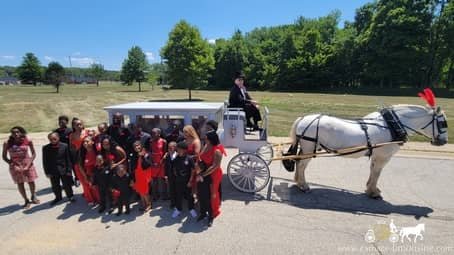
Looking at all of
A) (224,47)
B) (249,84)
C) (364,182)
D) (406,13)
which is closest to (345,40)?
(406,13)

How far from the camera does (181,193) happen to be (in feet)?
16.3

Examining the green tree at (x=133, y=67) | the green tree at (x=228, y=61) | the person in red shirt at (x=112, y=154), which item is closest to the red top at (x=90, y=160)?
the person in red shirt at (x=112, y=154)

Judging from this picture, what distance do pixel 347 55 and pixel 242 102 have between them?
46.6m

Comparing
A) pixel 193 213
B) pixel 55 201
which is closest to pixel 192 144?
pixel 193 213

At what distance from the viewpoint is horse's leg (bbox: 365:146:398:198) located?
5.57m

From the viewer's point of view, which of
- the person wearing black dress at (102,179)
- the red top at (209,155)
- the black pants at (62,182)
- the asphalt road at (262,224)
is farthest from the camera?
the black pants at (62,182)

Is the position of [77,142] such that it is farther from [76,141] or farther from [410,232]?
[410,232]

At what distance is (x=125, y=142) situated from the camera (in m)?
5.78

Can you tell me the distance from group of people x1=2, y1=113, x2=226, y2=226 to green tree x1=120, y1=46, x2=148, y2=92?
1735 inches

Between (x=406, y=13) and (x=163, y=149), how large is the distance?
47.4 m

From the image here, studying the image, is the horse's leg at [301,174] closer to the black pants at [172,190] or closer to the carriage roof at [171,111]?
the carriage roof at [171,111]

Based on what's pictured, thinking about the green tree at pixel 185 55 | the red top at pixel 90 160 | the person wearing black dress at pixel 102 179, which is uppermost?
the green tree at pixel 185 55

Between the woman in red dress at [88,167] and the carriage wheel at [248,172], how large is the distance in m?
2.73

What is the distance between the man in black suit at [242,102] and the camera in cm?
640
